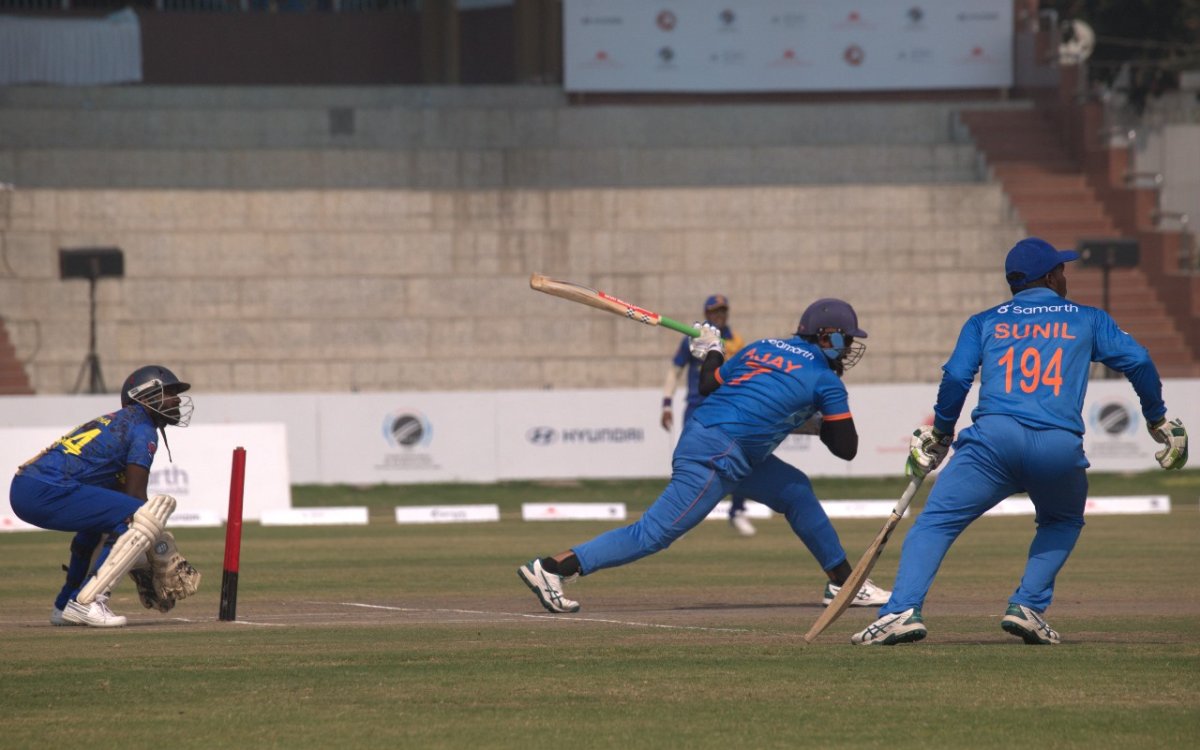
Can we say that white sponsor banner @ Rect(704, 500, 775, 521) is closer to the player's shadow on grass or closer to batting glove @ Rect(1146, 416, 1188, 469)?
the player's shadow on grass

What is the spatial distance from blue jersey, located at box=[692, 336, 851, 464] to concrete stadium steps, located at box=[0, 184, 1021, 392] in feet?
64.7

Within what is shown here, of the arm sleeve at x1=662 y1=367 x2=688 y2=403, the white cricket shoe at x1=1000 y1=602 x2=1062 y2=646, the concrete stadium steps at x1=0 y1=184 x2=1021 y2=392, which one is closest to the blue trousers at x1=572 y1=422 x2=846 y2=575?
the white cricket shoe at x1=1000 y1=602 x2=1062 y2=646

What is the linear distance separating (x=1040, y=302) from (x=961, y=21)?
28259 mm

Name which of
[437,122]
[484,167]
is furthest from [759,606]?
[437,122]

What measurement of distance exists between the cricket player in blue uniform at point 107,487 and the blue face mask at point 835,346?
399 cm

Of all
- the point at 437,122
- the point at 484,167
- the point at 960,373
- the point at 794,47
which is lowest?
the point at 960,373

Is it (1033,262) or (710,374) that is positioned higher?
(1033,262)

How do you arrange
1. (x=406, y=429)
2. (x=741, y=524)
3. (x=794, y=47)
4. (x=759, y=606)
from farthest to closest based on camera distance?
(x=794, y=47) → (x=406, y=429) → (x=741, y=524) → (x=759, y=606)

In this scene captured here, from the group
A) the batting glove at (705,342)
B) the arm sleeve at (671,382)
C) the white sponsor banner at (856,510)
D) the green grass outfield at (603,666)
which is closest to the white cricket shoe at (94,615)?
the green grass outfield at (603,666)

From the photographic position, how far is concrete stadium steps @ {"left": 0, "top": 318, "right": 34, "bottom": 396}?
29.8 metres

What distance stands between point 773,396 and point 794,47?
2655cm

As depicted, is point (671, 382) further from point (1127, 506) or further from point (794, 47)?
point (794, 47)

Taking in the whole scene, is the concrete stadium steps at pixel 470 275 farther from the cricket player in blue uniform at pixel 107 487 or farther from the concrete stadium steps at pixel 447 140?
the cricket player in blue uniform at pixel 107 487

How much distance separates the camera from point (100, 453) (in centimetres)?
1090
